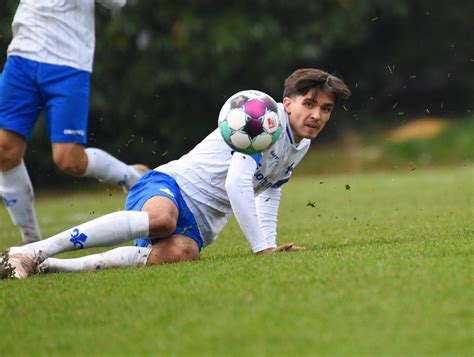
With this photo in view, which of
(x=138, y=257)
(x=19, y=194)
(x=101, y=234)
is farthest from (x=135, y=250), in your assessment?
(x=19, y=194)

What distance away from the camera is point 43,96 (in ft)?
25.3

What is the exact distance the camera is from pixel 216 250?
7480 millimetres

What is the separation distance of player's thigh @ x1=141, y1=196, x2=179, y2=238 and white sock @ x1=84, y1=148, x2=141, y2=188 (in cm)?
164

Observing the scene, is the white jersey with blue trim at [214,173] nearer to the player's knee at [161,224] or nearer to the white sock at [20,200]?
the player's knee at [161,224]

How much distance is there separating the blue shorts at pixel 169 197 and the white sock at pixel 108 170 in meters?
1.34

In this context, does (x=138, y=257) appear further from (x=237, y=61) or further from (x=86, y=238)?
(x=237, y=61)

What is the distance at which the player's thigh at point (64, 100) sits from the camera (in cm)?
763

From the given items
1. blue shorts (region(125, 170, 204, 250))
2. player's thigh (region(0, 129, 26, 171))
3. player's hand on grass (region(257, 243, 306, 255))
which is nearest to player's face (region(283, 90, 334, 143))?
player's hand on grass (region(257, 243, 306, 255))

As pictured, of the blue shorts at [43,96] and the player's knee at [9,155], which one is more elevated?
the blue shorts at [43,96]

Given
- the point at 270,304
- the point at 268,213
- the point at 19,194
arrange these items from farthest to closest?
1. the point at 19,194
2. the point at 268,213
3. the point at 270,304

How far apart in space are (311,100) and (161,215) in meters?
1.18

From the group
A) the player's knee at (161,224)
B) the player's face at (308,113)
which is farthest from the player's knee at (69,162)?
the player's face at (308,113)

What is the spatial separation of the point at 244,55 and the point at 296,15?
1731 millimetres

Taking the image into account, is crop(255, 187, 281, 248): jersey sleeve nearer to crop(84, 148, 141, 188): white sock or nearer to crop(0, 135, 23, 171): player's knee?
crop(84, 148, 141, 188): white sock
